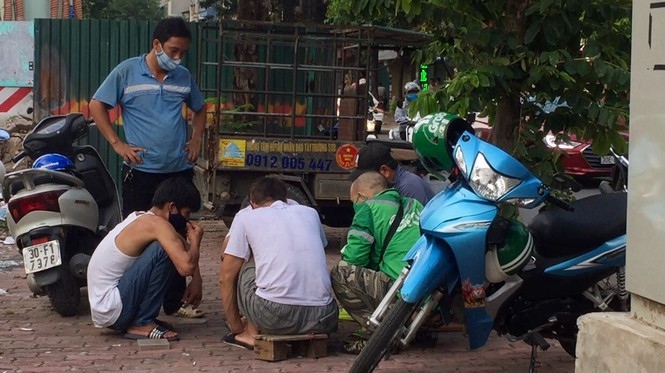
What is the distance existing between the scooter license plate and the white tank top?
413 millimetres

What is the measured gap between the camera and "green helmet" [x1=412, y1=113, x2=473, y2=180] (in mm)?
5035

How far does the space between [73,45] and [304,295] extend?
24.1 ft

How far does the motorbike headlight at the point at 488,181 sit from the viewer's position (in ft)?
15.7

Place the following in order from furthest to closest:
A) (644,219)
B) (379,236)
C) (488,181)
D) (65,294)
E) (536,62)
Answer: (65,294), (379,236), (536,62), (488,181), (644,219)

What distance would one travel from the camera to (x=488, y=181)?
4.81 metres

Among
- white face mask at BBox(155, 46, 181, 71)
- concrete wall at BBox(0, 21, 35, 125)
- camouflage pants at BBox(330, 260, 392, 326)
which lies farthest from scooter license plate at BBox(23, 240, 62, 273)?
concrete wall at BBox(0, 21, 35, 125)

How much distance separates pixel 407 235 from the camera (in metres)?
6.09

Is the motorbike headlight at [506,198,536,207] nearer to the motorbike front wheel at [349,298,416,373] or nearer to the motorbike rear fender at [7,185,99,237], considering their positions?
the motorbike front wheel at [349,298,416,373]

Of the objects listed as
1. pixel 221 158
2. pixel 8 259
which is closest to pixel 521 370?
pixel 221 158

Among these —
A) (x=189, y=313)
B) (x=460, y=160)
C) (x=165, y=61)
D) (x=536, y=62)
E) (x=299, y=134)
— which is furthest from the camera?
(x=299, y=134)

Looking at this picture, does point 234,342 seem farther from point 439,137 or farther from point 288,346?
point 439,137

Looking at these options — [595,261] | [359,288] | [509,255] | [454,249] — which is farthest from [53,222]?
[595,261]

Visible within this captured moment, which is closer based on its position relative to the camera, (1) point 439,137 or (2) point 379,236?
(1) point 439,137

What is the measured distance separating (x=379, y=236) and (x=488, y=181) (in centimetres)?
144
